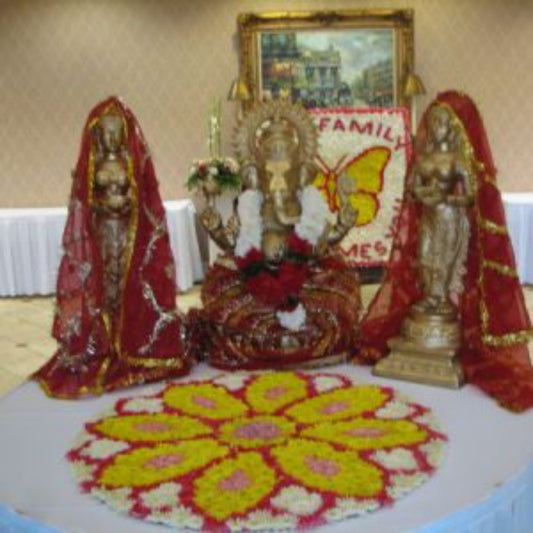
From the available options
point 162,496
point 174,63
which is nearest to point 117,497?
point 162,496

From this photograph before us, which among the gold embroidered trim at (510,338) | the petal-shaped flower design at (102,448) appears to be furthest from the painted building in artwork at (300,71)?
the petal-shaped flower design at (102,448)

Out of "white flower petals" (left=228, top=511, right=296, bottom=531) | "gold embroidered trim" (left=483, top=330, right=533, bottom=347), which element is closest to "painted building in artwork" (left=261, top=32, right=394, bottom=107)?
"gold embroidered trim" (left=483, top=330, right=533, bottom=347)

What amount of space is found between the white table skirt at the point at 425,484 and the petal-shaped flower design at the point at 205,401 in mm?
171

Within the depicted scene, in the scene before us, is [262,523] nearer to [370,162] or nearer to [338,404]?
[338,404]

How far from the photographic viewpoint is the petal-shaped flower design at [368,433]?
1.81m

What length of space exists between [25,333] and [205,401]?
138 inches

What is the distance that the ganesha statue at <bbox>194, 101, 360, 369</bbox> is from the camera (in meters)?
2.48

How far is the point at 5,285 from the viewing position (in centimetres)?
636

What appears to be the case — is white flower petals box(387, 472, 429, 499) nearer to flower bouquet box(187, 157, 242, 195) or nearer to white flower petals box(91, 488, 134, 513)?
white flower petals box(91, 488, 134, 513)

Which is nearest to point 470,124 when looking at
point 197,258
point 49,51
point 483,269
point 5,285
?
point 483,269

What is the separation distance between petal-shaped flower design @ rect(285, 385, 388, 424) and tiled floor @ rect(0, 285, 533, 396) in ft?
7.61

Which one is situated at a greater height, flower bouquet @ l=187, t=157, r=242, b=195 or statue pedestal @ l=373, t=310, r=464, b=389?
flower bouquet @ l=187, t=157, r=242, b=195

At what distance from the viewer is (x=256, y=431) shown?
1.91 m

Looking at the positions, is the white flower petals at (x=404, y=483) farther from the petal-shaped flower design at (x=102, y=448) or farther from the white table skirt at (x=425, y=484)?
the petal-shaped flower design at (x=102, y=448)
